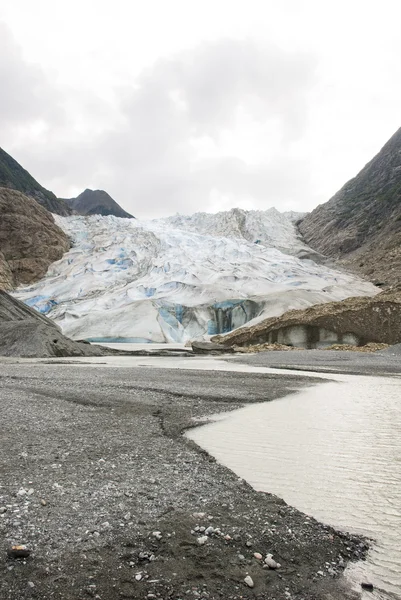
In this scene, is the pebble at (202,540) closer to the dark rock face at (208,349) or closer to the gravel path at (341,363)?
the gravel path at (341,363)

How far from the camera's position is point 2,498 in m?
2.53

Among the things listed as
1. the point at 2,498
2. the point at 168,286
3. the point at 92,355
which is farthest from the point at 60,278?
the point at 2,498

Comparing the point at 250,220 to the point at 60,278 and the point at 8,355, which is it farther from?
the point at 8,355

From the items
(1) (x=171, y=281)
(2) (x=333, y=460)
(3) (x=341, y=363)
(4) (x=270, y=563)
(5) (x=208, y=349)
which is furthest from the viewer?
(1) (x=171, y=281)

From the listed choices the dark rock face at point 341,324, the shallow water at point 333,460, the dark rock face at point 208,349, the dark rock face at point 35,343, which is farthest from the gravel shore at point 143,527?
the dark rock face at point 341,324

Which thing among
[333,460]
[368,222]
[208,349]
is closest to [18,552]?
[333,460]

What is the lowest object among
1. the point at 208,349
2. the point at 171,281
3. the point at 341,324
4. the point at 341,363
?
the point at 341,363

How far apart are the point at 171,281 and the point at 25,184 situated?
156 ft

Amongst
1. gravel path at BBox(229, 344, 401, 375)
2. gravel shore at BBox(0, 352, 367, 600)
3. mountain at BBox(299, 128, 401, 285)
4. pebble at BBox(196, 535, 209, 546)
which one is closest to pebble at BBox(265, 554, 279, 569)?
gravel shore at BBox(0, 352, 367, 600)

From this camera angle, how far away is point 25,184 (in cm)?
7244

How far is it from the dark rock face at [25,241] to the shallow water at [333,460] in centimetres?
4385

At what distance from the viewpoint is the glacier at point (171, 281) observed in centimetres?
3112

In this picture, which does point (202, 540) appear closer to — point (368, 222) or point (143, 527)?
point (143, 527)

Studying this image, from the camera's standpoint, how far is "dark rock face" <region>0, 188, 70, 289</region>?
46.8m
